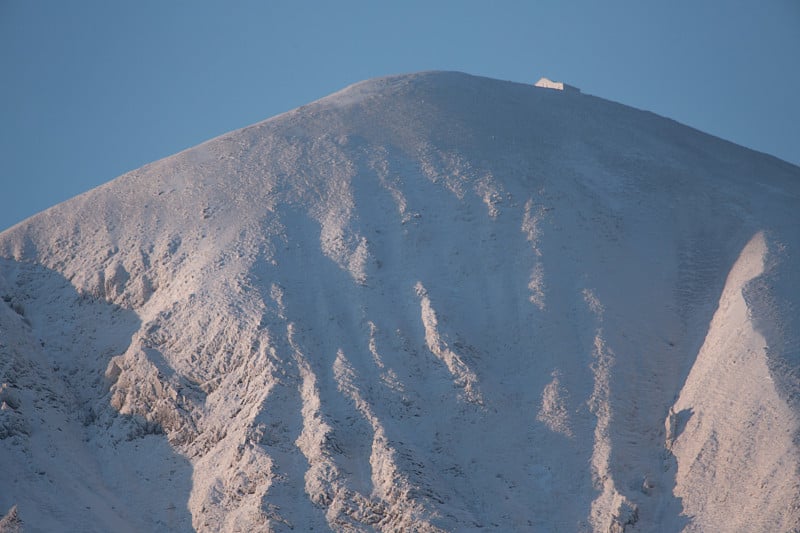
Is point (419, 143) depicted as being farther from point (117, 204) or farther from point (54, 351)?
point (54, 351)

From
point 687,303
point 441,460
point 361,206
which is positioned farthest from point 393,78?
point 441,460

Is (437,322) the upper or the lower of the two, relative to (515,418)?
upper

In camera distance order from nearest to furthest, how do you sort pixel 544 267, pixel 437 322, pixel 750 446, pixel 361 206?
pixel 750 446, pixel 437 322, pixel 544 267, pixel 361 206

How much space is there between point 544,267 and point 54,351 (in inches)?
908

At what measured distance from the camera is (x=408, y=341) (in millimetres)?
43281

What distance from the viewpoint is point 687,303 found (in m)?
45.0

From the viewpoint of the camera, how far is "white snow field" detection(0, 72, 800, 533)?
122ft

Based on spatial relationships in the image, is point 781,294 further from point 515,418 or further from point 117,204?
point 117,204

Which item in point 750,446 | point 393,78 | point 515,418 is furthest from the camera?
point 393,78

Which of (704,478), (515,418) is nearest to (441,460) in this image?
(515,418)

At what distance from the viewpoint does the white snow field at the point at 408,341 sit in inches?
1468

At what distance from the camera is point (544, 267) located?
46.5m

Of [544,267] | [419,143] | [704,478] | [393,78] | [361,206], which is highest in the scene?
[393,78]

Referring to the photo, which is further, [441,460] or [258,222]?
[258,222]
